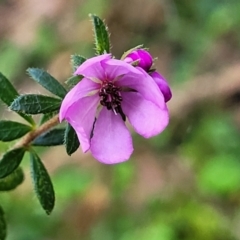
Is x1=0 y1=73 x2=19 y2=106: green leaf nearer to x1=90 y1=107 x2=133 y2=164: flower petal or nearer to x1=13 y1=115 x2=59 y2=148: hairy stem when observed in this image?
x1=13 y1=115 x2=59 y2=148: hairy stem

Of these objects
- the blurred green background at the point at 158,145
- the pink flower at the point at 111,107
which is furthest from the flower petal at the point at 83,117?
the blurred green background at the point at 158,145

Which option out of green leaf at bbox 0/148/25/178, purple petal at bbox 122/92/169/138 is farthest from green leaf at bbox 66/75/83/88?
green leaf at bbox 0/148/25/178

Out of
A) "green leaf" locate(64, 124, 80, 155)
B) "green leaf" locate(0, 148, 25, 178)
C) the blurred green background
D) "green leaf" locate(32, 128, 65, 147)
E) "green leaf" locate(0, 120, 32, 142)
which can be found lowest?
"green leaf" locate(64, 124, 80, 155)

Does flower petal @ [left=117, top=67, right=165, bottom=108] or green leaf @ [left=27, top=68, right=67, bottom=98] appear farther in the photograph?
green leaf @ [left=27, top=68, right=67, bottom=98]

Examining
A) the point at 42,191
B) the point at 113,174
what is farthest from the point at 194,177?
the point at 42,191

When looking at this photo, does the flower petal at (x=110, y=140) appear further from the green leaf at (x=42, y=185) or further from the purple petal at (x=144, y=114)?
the green leaf at (x=42, y=185)
